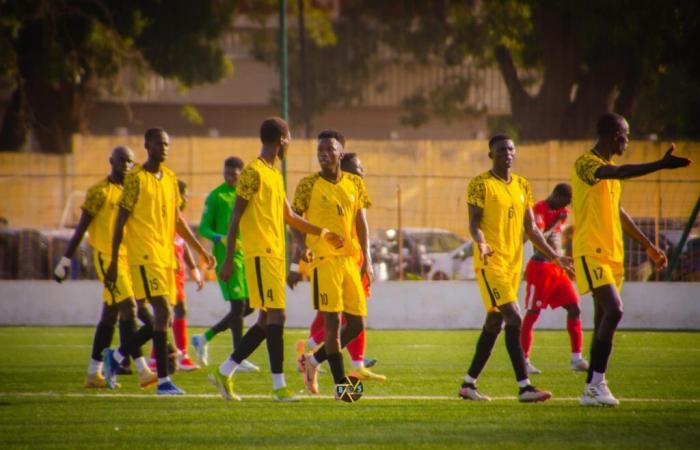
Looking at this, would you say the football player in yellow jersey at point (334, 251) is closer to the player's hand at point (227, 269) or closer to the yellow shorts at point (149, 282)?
the player's hand at point (227, 269)

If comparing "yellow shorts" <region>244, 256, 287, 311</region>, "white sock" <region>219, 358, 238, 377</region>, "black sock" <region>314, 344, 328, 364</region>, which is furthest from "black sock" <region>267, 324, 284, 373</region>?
"black sock" <region>314, 344, 328, 364</region>

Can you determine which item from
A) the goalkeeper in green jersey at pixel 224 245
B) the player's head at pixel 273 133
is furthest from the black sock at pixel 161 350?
the goalkeeper in green jersey at pixel 224 245

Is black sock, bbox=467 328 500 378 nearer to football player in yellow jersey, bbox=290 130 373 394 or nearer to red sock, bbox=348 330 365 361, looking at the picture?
football player in yellow jersey, bbox=290 130 373 394

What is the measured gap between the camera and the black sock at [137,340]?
12359mm

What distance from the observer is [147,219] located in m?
11.7

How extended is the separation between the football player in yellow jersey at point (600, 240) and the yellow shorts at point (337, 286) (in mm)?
1821

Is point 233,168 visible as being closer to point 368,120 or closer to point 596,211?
point 596,211

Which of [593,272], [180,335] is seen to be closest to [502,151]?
[593,272]

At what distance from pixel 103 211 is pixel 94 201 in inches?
7.2

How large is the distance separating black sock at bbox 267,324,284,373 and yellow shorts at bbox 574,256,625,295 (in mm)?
2406

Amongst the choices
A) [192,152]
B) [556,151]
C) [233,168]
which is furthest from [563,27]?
[233,168]

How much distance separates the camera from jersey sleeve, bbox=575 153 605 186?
10927mm

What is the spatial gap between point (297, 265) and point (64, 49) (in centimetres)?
2354

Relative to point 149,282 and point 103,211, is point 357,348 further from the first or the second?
point 103,211
